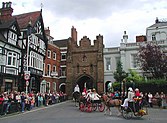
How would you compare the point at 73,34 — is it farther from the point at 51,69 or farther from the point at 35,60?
the point at 35,60

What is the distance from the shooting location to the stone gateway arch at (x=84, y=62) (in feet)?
126

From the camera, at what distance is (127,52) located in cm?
3603

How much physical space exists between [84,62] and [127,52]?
29.3 ft

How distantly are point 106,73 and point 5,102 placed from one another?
2430 cm

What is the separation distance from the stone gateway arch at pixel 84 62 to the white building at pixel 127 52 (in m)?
1.30

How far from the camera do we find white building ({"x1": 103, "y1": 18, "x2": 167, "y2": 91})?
35.5 meters

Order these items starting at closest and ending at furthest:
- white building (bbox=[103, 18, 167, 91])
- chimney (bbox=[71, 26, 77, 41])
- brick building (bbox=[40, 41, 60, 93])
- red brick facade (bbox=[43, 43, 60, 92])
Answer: white building (bbox=[103, 18, 167, 91]) < brick building (bbox=[40, 41, 60, 93]) < red brick facade (bbox=[43, 43, 60, 92]) < chimney (bbox=[71, 26, 77, 41])

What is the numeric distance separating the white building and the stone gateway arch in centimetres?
130

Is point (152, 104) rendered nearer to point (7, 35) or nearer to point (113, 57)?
point (113, 57)

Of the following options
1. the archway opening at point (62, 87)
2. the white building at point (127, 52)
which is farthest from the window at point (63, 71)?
the white building at point (127, 52)

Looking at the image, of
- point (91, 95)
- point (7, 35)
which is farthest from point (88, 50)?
point (91, 95)

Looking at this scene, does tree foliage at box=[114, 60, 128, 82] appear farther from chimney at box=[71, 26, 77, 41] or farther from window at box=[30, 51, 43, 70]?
chimney at box=[71, 26, 77, 41]

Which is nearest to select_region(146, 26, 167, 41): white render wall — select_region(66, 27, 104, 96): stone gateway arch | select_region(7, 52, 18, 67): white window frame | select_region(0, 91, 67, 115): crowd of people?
select_region(66, 27, 104, 96): stone gateway arch

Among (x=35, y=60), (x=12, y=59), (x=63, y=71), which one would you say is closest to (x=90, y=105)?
(x=12, y=59)
